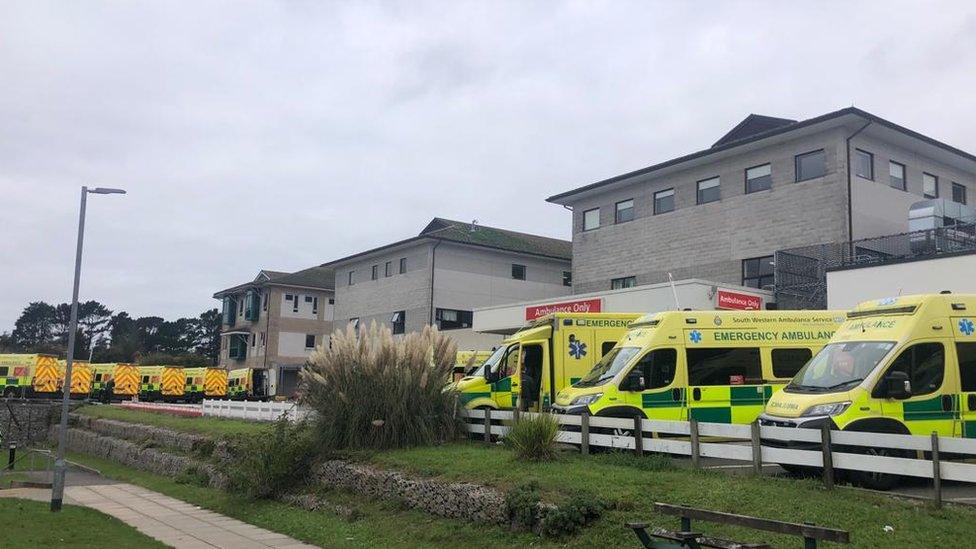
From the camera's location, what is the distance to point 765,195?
28.1 m

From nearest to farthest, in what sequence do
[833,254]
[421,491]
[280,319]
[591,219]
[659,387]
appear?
[421,491]
[659,387]
[833,254]
[591,219]
[280,319]

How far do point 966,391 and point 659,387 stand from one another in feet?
15.7

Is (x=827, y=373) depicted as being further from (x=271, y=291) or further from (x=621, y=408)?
(x=271, y=291)

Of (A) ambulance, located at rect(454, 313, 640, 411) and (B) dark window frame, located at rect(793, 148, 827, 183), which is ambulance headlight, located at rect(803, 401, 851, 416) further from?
(B) dark window frame, located at rect(793, 148, 827, 183)

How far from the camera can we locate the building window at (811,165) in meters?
26.5

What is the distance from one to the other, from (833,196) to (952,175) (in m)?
7.49

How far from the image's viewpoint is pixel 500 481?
1129cm

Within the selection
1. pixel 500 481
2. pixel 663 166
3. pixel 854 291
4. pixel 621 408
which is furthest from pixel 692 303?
pixel 500 481

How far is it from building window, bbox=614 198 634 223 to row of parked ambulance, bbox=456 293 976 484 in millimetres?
16251

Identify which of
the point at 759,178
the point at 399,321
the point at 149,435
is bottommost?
the point at 149,435

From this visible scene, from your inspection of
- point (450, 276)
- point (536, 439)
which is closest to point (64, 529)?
point (536, 439)

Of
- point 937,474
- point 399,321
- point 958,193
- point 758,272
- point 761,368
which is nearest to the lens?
point 937,474

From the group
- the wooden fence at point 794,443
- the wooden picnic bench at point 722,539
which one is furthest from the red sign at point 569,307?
the wooden picnic bench at point 722,539

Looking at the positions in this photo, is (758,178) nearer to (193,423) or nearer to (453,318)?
(453,318)
